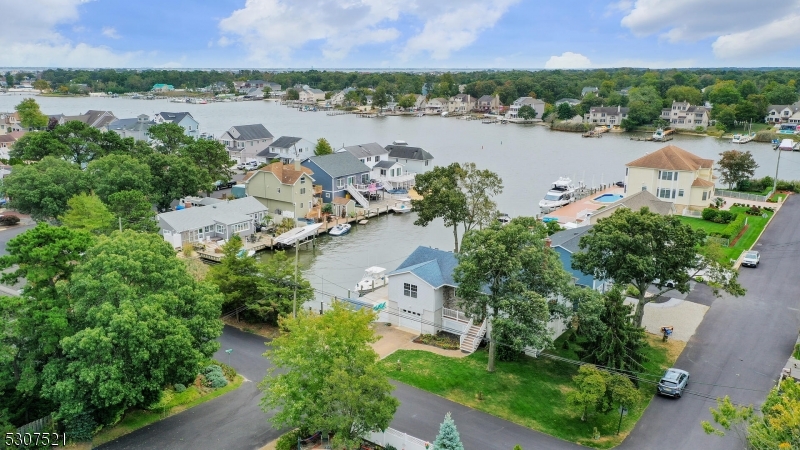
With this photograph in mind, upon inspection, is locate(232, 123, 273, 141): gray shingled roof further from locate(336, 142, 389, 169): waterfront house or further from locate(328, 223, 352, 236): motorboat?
locate(328, 223, 352, 236): motorboat

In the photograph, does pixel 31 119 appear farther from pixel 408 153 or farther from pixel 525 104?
pixel 525 104

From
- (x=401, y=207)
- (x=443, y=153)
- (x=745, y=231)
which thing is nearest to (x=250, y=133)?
(x=443, y=153)

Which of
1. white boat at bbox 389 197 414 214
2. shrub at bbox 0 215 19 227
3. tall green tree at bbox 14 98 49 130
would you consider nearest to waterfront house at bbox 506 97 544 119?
white boat at bbox 389 197 414 214

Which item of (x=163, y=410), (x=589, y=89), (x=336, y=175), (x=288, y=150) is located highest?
(x=589, y=89)

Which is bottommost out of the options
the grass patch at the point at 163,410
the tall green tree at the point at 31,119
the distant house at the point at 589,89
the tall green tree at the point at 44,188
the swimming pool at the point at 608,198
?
the grass patch at the point at 163,410

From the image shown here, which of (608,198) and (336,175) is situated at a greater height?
(336,175)

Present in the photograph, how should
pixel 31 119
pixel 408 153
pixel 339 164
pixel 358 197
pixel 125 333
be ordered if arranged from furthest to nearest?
pixel 31 119, pixel 408 153, pixel 339 164, pixel 358 197, pixel 125 333

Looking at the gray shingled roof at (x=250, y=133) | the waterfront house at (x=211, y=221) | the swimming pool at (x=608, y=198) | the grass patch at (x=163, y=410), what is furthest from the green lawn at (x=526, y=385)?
the gray shingled roof at (x=250, y=133)

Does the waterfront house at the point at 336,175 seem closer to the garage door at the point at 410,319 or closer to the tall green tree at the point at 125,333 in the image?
the garage door at the point at 410,319
